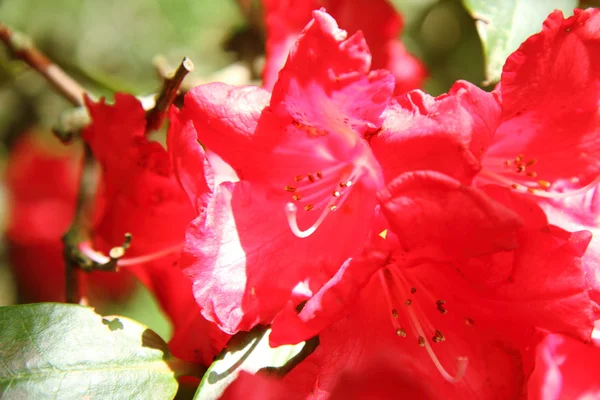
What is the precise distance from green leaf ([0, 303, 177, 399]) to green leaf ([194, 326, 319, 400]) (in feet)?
0.34

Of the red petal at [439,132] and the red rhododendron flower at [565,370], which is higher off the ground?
the red petal at [439,132]

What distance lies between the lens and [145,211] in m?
1.12

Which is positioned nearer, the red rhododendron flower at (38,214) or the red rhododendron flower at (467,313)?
the red rhododendron flower at (467,313)

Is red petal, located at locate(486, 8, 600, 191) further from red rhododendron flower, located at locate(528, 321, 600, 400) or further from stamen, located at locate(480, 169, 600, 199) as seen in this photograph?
red rhododendron flower, located at locate(528, 321, 600, 400)

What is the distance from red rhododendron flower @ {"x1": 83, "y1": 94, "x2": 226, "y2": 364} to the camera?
3.36ft

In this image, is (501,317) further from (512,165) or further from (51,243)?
(51,243)

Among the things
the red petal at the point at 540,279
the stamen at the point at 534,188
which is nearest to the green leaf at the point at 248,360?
the red petal at the point at 540,279

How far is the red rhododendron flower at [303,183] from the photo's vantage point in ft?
2.56

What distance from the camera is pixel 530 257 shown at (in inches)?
32.7

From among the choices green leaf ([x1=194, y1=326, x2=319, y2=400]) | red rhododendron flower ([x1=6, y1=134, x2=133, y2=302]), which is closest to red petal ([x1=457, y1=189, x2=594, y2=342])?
green leaf ([x1=194, y1=326, x2=319, y2=400])

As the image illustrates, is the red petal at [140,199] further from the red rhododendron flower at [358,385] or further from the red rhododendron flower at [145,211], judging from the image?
the red rhododendron flower at [358,385]

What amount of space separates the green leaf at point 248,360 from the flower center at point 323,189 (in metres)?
0.16

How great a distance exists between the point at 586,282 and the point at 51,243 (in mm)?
1758

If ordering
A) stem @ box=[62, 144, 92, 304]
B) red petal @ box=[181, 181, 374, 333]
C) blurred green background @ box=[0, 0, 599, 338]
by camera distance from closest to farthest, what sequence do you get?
1. red petal @ box=[181, 181, 374, 333]
2. stem @ box=[62, 144, 92, 304]
3. blurred green background @ box=[0, 0, 599, 338]
